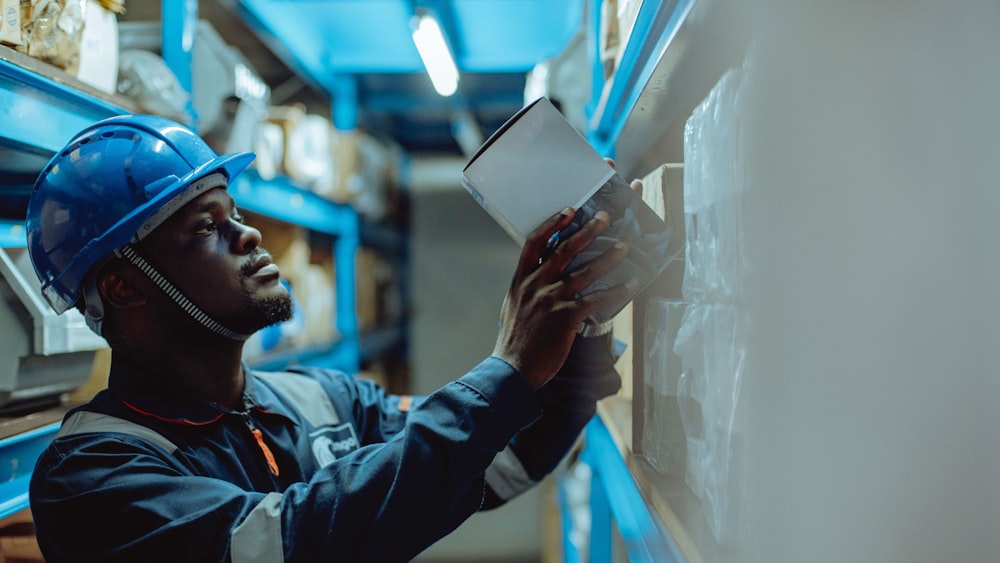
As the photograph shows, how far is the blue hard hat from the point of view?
1.12m

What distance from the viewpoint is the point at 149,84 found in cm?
164

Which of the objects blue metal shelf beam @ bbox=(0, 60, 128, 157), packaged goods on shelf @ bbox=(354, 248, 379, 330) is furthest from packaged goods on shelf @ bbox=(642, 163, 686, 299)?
packaged goods on shelf @ bbox=(354, 248, 379, 330)

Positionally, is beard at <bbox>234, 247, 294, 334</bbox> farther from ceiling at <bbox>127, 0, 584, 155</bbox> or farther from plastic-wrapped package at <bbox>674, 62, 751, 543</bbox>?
ceiling at <bbox>127, 0, 584, 155</bbox>

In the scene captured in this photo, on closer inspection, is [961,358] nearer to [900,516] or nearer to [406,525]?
[900,516]

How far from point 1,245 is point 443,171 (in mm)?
3994

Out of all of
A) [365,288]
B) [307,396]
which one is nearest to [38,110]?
[307,396]

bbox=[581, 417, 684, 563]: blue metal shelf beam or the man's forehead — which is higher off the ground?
the man's forehead

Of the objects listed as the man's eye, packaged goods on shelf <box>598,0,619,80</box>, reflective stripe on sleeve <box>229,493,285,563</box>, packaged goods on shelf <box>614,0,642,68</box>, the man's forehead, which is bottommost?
reflective stripe on sleeve <box>229,493,285,563</box>

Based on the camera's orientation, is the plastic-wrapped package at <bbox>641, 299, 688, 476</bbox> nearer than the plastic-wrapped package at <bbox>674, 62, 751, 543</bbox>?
No

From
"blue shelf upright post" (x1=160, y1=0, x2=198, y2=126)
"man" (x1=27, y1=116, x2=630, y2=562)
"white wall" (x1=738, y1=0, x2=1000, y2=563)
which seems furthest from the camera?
"blue shelf upright post" (x1=160, y1=0, x2=198, y2=126)

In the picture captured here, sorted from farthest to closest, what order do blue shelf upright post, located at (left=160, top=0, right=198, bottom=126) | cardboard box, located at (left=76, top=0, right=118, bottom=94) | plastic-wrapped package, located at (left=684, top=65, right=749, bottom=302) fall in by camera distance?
blue shelf upright post, located at (left=160, top=0, right=198, bottom=126), cardboard box, located at (left=76, top=0, right=118, bottom=94), plastic-wrapped package, located at (left=684, top=65, right=749, bottom=302)

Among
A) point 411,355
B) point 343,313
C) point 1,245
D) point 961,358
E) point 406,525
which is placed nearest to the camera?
point 961,358

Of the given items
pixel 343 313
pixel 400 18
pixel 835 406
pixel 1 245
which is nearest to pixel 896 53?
pixel 835 406

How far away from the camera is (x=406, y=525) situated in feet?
2.85
